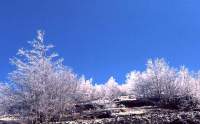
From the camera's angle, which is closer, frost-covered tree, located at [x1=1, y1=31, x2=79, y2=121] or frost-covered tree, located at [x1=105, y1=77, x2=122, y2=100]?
frost-covered tree, located at [x1=1, y1=31, x2=79, y2=121]

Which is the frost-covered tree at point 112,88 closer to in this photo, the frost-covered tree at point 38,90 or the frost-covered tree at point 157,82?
the frost-covered tree at point 157,82

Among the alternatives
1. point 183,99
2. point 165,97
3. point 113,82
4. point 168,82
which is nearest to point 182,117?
point 183,99

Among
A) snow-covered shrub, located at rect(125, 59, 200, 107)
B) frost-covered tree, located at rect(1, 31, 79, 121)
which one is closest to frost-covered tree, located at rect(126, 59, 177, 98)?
snow-covered shrub, located at rect(125, 59, 200, 107)

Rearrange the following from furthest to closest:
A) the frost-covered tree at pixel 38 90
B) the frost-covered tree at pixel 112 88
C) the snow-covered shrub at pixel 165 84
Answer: the frost-covered tree at pixel 112 88
the snow-covered shrub at pixel 165 84
the frost-covered tree at pixel 38 90

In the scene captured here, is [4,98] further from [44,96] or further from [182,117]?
[182,117]

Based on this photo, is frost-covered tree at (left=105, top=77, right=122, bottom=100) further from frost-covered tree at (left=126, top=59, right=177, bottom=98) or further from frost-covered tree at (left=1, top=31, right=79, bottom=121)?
frost-covered tree at (left=1, top=31, right=79, bottom=121)

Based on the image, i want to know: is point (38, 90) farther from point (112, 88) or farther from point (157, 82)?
point (112, 88)

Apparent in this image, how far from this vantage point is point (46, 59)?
44531 millimetres

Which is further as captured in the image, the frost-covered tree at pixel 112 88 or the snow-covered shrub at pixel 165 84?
the frost-covered tree at pixel 112 88

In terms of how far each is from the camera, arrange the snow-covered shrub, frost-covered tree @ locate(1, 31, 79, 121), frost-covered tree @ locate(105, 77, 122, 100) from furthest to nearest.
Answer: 1. frost-covered tree @ locate(105, 77, 122, 100)
2. the snow-covered shrub
3. frost-covered tree @ locate(1, 31, 79, 121)

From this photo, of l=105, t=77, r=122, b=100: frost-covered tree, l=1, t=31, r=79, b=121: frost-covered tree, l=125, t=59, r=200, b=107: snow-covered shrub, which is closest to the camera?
l=1, t=31, r=79, b=121: frost-covered tree

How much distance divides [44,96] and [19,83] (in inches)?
140

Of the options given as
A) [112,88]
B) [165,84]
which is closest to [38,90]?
[165,84]

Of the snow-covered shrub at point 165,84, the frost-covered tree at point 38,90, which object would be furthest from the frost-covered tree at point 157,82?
the frost-covered tree at point 38,90
